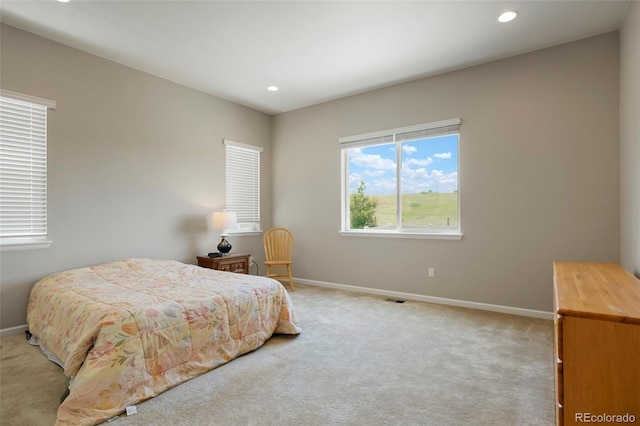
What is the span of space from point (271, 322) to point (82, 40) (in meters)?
3.30

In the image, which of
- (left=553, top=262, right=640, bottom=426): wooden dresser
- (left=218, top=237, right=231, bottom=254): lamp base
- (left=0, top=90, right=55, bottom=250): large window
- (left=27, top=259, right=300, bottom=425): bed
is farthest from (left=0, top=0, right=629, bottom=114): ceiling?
(left=553, top=262, right=640, bottom=426): wooden dresser

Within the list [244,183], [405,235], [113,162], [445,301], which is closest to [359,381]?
[445,301]

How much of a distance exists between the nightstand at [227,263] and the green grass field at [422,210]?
1.97 m

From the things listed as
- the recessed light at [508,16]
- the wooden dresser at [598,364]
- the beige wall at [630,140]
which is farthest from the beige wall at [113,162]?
the beige wall at [630,140]

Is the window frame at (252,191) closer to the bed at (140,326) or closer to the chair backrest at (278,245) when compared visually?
the chair backrest at (278,245)

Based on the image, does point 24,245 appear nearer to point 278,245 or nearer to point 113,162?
point 113,162

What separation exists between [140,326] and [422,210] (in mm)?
3380

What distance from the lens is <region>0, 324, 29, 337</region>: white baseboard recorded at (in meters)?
2.92

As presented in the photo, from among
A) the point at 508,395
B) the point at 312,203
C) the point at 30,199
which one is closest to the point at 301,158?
the point at 312,203

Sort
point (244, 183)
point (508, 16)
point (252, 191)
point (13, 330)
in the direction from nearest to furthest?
1. point (508, 16)
2. point (13, 330)
3. point (244, 183)
4. point (252, 191)

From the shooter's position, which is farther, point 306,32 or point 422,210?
point 422,210

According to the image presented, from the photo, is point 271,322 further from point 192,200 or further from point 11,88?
point 11,88

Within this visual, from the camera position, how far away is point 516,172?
3.52 metres

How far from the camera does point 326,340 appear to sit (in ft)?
9.34
